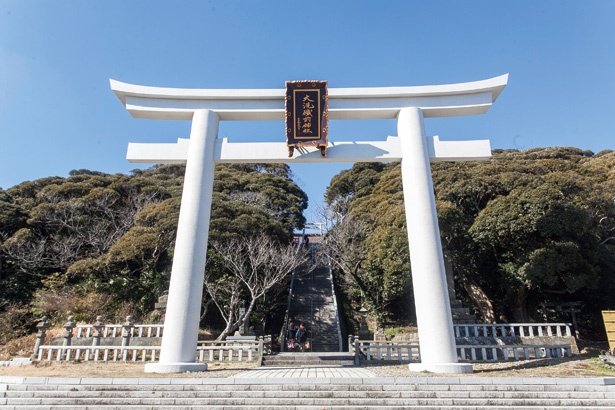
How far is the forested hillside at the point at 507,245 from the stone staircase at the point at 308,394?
266 inches

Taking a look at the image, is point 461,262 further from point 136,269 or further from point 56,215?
point 56,215

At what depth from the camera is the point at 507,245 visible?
12477 millimetres

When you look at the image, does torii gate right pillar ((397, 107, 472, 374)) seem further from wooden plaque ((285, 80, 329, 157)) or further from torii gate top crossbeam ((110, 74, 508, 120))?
wooden plaque ((285, 80, 329, 157))

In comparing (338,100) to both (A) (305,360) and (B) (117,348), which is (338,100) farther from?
(B) (117,348)

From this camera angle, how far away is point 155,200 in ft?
65.7

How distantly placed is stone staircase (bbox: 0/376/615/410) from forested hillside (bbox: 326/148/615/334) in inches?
266

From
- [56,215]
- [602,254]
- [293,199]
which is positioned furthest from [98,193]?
[602,254]

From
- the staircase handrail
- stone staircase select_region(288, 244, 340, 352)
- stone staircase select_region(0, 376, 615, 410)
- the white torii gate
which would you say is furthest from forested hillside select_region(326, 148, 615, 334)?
stone staircase select_region(0, 376, 615, 410)

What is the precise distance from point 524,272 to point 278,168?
2382 cm

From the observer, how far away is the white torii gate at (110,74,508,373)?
761cm

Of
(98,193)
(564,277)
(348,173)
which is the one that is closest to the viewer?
(564,277)

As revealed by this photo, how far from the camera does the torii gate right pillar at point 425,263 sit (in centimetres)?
725

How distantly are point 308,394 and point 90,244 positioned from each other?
1505 cm

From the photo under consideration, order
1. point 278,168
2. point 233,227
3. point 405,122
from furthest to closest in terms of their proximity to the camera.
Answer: point 278,168, point 233,227, point 405,122
